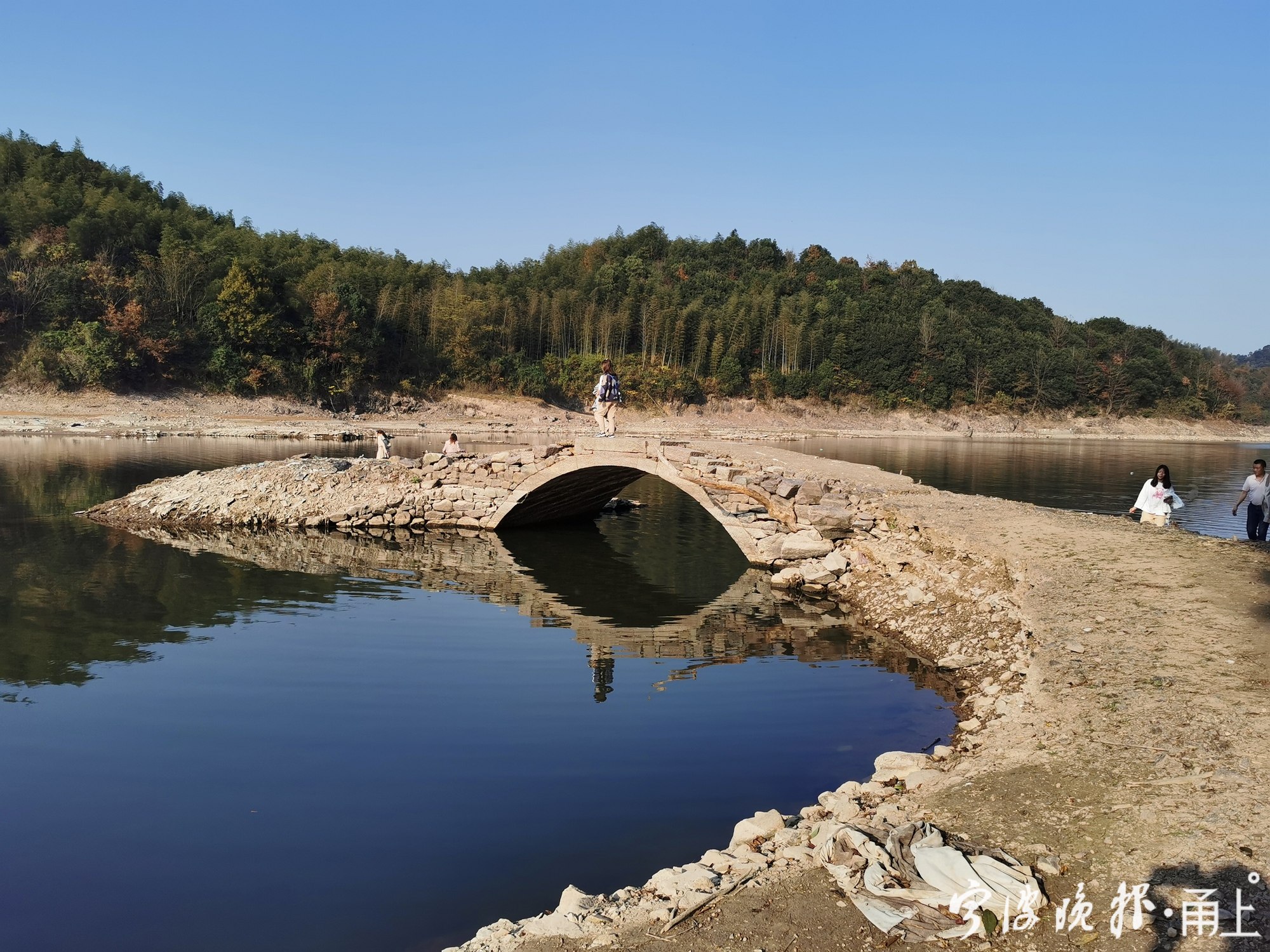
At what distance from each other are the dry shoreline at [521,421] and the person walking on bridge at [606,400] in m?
11.5

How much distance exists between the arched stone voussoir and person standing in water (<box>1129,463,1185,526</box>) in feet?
23.3

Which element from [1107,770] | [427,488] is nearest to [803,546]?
[427,488]


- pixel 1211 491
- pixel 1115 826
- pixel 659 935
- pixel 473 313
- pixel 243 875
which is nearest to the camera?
pixel 659 935

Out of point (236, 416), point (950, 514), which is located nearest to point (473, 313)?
point (236, 416)

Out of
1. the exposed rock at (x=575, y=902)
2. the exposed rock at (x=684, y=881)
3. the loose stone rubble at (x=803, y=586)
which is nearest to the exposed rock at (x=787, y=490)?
the loose stone rubble at (x=803, y=586)

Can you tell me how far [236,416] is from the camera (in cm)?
5906

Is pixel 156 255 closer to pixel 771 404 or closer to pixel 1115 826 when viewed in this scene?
pixel 771 404

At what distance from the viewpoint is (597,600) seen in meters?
16.6

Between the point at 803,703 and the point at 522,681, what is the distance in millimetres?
3563

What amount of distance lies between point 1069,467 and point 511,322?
49.1m

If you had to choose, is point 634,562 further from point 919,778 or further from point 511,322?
point 511,322

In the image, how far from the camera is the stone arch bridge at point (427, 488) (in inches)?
787

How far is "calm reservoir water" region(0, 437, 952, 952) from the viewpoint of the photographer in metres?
6.34

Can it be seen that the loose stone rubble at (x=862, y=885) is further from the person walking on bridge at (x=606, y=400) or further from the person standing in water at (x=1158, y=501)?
the person walking on bridge at (x=606, y=400)
